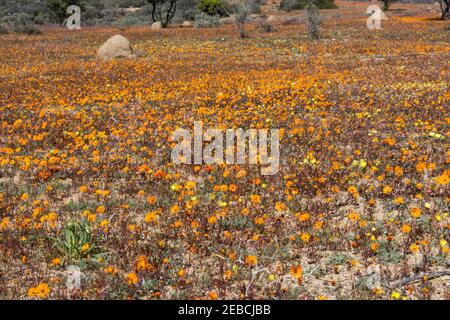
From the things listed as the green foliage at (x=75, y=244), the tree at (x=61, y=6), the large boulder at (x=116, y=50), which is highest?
the tree at (x=61, y=6)

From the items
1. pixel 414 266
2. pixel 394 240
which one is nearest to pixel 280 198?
pixel 394 240

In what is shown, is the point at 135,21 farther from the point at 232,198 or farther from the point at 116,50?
the point at 232,198

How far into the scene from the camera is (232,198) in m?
7.38

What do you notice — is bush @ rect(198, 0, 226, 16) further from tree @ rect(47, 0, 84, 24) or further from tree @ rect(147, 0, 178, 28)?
tree @ rect(47, 0, 84, 24)

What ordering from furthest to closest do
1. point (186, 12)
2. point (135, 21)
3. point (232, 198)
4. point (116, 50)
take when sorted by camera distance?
1. point (186, 12)
2. point (135, 21)
3. point (116, 50)
4. point (232, 198)

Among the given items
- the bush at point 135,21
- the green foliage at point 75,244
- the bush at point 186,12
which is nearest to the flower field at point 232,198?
the green foliage at point 75,244

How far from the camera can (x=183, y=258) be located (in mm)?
5844

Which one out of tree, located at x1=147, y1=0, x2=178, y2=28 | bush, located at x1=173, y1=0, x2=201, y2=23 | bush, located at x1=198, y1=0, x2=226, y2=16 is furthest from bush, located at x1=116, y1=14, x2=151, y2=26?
bush, located at x1=198, y1=0, x2=226, y2=16

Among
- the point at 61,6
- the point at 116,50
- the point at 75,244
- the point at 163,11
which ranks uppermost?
the point at 163,11

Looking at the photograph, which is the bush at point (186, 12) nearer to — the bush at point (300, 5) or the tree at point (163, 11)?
the tree at point (163, 11)

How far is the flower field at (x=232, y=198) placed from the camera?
17.3 feet

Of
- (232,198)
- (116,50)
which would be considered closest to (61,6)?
(116,50)
